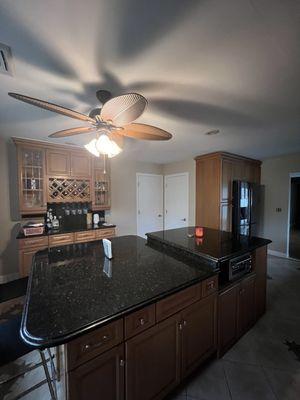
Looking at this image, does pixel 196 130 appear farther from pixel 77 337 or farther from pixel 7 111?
pixel 77 337

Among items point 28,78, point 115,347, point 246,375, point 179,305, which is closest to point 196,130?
point 28,78

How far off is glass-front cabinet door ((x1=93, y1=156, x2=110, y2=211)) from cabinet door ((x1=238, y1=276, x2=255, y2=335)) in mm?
2809

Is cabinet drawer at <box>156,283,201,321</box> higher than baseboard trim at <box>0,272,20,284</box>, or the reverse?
cabinet drawer at <box>156,283,201,321</box>

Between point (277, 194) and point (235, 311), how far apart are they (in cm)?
360

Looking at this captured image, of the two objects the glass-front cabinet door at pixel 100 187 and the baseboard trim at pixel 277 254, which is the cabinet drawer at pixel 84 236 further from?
the baseboard trim at pixel 277 254

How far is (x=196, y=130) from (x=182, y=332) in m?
2.26

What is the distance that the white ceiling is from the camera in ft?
2.88

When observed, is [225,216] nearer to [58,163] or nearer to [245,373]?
[245,373]

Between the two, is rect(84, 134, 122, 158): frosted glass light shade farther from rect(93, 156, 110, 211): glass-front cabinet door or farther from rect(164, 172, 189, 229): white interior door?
rect(164, 172, 189, 229): white interior door

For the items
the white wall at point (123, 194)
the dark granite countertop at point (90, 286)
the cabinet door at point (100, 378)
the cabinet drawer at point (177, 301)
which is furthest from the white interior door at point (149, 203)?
the cabinet door at point (100, 378)

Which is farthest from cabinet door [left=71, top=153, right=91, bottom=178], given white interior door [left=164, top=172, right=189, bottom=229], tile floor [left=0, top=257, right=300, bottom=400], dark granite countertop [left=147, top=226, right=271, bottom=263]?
tile floor [left=0, top=257, right=300, bottom=400]

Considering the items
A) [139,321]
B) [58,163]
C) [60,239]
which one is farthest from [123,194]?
[139,321]

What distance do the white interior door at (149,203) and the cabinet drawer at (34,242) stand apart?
2327 millimetres

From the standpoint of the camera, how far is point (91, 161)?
11.8 feet
